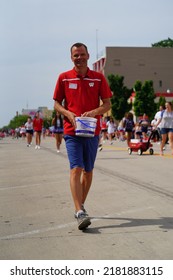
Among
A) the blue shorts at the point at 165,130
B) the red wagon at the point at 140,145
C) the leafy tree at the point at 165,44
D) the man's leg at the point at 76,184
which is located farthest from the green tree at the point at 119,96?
the man's leg at the point at 76,184

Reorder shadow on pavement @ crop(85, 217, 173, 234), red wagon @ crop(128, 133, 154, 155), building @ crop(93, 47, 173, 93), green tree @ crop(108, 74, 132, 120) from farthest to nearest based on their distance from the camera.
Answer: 1. building @ crop(93, 47, 173, 93)
2. green tree @ crop(108, 74, 132, 120)
3. red wagon @ crop(128, 133, 154, 155)
4. shadow on pavement @ crop(85, 217, 173, 234)

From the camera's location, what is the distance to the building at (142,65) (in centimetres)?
10181

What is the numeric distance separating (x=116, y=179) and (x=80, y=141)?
4540 mm

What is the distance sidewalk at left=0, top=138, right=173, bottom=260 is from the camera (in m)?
5.21

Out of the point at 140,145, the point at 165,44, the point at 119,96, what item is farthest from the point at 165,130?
the point at 165,44

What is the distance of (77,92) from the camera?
6.39 metres

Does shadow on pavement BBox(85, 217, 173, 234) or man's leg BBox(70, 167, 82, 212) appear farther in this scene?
man's leg BBox(70, 167, 82, 212)

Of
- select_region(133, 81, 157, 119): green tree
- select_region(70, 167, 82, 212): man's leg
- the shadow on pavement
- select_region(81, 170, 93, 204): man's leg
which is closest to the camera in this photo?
the shadow on pavement

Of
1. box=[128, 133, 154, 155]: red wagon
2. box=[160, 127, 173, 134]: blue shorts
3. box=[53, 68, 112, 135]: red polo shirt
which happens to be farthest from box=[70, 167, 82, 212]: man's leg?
box=[128, 133, 154, 155]: red wagon

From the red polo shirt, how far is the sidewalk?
1179 mm

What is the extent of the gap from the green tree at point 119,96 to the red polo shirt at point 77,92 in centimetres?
6754

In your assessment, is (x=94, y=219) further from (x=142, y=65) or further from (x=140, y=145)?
(x=142, y=65)

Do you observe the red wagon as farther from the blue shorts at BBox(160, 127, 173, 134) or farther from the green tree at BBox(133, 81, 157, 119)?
the green tree at BBox(133, 81, 157, 119)
